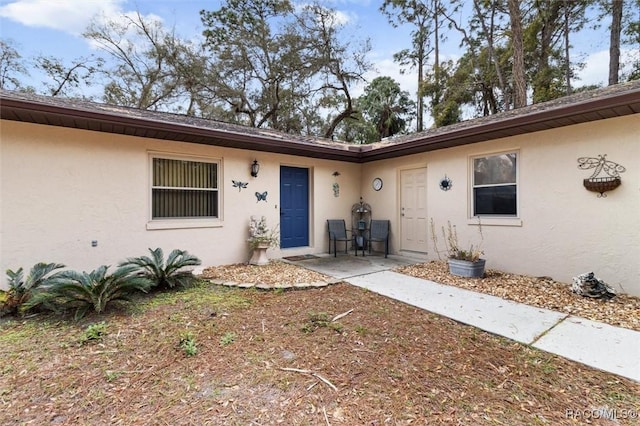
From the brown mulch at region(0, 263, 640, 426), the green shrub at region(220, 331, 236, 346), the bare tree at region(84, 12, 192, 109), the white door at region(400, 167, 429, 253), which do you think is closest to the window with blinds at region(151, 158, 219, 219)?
the brown mulch at region(0, 263, 640, 426)

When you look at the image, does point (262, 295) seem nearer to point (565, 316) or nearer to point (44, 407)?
point (44, 407)

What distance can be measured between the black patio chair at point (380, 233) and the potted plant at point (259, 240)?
2587 mm

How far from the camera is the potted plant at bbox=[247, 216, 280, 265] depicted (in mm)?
5816

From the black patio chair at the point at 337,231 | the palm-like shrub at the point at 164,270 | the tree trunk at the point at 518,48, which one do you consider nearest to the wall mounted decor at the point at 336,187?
the black patio chair at the point at 337,231

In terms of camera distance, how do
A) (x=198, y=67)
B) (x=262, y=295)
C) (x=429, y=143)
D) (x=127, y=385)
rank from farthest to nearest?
(x=198, y=67)
(x=429, y=143)
(x=262, y=295)
(x=127, y=385)

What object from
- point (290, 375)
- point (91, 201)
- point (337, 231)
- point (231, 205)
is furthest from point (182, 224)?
point (290, 375)

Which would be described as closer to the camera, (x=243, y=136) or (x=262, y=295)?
(x=262, y=295)

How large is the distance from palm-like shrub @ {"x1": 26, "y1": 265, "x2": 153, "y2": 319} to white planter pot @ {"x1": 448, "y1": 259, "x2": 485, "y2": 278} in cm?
499

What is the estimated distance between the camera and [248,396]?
2.03 metres

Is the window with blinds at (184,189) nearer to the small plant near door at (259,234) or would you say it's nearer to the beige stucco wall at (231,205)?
the beige stucco wall at (231,205)

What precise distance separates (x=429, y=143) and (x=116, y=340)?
582 centimetres

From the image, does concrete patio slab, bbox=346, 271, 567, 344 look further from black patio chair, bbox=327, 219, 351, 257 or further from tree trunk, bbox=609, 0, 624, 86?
tree trunk, bbox=609, 0, 624, 86

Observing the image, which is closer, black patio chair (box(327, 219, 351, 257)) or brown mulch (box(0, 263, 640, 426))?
brown mulch (box(0, 263, 640, 426))

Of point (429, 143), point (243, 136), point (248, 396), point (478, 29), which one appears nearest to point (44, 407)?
point (248, 396)
